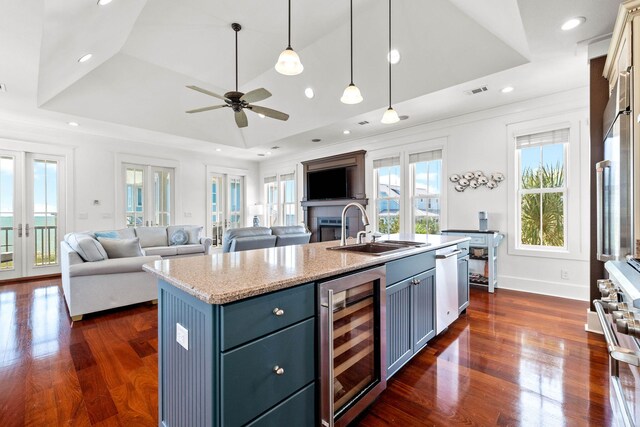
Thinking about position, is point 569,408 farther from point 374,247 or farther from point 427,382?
point 374,247

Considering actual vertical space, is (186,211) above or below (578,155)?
below

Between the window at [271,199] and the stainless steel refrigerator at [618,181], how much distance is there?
7.11 metres

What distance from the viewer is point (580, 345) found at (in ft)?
8.13

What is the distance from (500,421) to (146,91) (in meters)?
5.72

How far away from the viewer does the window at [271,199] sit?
8.51 meters

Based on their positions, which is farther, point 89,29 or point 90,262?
point 90,262

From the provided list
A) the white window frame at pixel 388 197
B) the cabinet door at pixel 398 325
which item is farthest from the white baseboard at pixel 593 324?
the white window frame at pixel 388 197

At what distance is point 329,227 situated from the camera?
6895mm

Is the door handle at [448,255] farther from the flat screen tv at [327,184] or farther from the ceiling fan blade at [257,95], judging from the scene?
the flat screen tv at [327,184]

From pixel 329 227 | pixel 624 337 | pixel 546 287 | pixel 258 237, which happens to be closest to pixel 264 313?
pixel 624 337

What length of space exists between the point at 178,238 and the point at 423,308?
523 centimetres

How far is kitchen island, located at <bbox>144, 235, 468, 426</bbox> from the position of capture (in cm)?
106

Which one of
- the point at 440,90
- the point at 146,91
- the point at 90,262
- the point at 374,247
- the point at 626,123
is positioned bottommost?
the point at 90,262

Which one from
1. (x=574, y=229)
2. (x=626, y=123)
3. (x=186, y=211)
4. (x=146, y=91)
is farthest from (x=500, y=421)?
(x=186, y=211)
